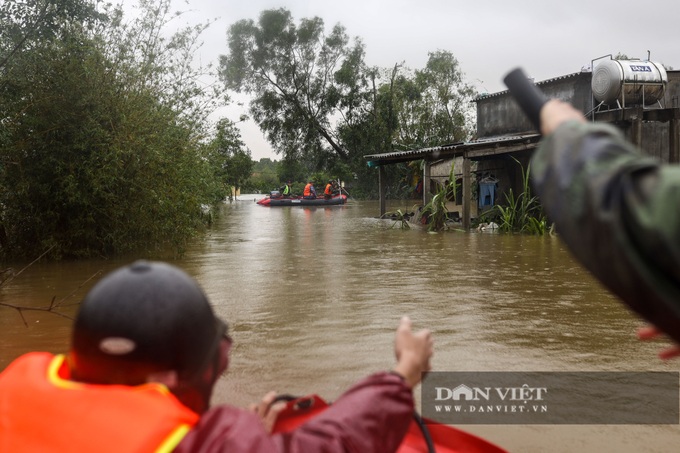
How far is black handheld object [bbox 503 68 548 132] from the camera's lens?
135cm

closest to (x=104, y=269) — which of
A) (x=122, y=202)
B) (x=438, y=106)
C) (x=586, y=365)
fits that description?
(x=122, y=202)

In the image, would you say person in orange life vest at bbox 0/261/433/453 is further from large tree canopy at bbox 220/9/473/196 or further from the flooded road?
large tree canopy at bbox 220/9/473/196

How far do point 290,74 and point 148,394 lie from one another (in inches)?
1722

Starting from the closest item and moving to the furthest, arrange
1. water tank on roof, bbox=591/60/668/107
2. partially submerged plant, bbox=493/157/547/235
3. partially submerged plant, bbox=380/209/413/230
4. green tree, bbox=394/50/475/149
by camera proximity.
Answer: water tank on roof, bbox=591/60/668/107 < partially submerged plant, bbox=493/157/547/235 < partially submerged plant, bbox=380/209/413/230 < green tree, bbox=394/50/475/149

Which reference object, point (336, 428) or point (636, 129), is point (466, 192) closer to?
point (636, 129)

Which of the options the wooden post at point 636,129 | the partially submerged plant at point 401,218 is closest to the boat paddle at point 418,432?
the wooden post at point 636,129

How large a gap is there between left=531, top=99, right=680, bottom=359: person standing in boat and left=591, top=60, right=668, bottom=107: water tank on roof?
53.3ft

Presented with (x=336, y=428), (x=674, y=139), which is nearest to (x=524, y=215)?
(x=674, y=139)

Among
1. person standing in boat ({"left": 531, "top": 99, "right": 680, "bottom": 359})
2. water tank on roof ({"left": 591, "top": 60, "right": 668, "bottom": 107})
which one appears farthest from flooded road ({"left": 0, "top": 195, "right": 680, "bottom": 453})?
water tank on roof ({"left": 591, "top": 60, "right": 668, "bottom": 107})

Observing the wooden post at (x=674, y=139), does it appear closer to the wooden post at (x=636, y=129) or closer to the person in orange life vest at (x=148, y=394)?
the wooden post at (x=636, y=129)

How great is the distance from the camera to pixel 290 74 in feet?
144

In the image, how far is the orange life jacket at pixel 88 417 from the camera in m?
1.27

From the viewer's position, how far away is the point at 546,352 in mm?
5414

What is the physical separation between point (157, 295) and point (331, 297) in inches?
260
